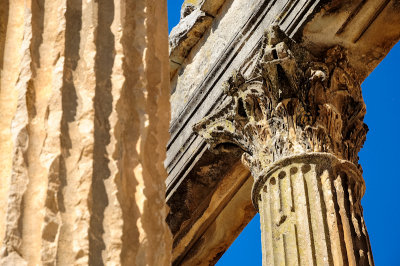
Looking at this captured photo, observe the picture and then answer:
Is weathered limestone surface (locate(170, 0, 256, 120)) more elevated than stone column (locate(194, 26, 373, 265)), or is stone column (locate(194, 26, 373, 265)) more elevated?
weathered limestone surface (locate(170, 0, 256, 120))

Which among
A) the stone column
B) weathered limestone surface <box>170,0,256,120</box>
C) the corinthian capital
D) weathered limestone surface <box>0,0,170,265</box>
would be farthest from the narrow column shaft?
weathered limestone surface <box>0,0,170,265</box>

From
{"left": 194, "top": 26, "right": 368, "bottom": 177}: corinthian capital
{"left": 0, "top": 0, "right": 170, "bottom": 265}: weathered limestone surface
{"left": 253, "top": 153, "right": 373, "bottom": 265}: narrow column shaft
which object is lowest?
{"left": 0, "top": 0, "right": 170, "bottom": 265}: weathered limestone surface

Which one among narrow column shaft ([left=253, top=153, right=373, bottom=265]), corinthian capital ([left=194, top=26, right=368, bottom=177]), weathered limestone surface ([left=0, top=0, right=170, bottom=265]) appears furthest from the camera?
corinthian capital ([left=194, top=26, right=368, bottom=177])

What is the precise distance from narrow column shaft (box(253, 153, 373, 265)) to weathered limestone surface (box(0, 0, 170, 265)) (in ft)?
14.1

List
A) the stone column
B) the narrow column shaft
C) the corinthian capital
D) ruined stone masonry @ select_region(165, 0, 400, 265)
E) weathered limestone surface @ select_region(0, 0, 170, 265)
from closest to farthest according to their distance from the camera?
weathered limestone surface @ select_region(0, 0, 170, 265) → the narrow column shaft → the stone column → ruined stone masonry @ select_region(165, 0, 400, 265) → the corinthian capital

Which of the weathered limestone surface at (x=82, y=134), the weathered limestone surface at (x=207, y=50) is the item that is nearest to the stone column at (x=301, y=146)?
the weathered limestone surface at (x=207, y=50)

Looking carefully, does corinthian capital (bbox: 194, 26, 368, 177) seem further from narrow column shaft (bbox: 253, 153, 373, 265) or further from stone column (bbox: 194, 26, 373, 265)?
narrow column shaft (bbox: 253, 153, 373, 265)

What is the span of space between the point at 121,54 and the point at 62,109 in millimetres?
288

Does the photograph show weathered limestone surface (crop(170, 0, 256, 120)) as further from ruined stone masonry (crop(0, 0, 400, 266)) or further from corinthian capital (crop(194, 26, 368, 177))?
corinthian capital (crop(194, 26, 368, 177))

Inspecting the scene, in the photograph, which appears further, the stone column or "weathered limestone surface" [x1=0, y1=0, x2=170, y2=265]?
the stone column

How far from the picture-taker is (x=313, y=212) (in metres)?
7.55

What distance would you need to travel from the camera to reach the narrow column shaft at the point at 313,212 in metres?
7.32

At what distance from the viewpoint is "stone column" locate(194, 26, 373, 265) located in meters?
7.44

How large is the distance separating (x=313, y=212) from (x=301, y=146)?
2.19 ft
